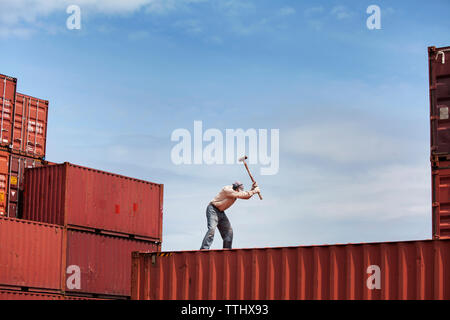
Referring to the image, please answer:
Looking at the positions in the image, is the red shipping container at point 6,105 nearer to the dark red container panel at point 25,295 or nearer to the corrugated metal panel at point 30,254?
the corrugated metal panel at point 30,254

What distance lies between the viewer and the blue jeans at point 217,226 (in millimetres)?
16734

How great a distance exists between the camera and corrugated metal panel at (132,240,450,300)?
1341cm

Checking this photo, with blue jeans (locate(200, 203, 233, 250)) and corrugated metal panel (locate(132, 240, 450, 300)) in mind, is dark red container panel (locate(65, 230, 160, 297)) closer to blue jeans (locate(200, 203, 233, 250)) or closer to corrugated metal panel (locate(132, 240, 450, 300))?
corrugated metal panel (locate(132, 240, 450, 300))

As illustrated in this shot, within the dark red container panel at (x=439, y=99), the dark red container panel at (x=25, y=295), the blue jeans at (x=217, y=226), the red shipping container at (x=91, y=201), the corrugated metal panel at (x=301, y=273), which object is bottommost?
the dark red container panel at (x=25, y=295)

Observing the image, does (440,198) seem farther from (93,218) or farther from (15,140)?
(15,140)

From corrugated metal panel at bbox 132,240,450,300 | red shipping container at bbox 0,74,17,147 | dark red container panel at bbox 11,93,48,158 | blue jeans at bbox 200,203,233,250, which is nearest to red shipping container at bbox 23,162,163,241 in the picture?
dark red container panel at bbox 11,93,48,158

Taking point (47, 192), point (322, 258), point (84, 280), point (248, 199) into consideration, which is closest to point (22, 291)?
point (84, 280)

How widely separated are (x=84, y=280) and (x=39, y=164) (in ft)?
15.8

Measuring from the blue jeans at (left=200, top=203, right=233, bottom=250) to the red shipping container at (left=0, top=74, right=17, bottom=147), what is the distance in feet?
32.3

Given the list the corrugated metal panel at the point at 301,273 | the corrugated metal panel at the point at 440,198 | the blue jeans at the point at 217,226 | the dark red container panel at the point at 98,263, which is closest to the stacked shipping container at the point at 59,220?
the dark red container panel at the point at 98,263

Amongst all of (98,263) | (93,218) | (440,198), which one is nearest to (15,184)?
(93,218)

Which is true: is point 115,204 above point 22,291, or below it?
above
